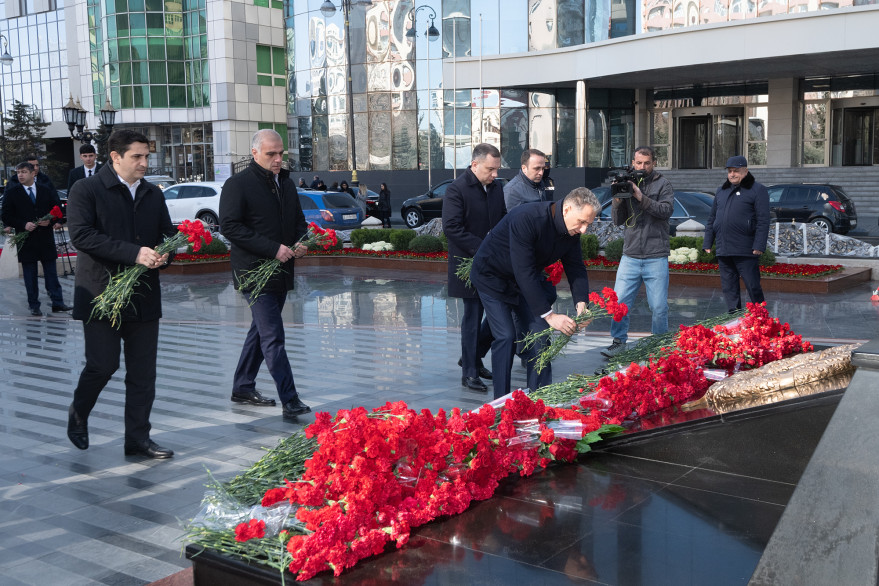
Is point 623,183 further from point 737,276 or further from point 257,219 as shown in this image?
point 257,219

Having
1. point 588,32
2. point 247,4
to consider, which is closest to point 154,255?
point 588,32

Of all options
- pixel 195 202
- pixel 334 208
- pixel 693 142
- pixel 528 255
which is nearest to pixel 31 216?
pixel 528 255

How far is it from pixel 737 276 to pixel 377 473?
6.47m

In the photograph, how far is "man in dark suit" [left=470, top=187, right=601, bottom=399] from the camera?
204 inches

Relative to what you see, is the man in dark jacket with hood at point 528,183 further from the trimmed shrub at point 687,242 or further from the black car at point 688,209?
the black car at point 688,209

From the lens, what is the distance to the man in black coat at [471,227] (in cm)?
717

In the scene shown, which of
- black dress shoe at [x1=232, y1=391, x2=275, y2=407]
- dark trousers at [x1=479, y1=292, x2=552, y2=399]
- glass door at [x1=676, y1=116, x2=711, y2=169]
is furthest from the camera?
glass door at [x1=676, y1=116, x2=711, y2=169]

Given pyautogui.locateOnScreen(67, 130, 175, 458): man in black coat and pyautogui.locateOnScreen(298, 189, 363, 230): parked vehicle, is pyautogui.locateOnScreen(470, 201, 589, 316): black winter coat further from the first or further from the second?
pyautogui.locateOnScreen(298, 189, 363, 230): parked vehicle

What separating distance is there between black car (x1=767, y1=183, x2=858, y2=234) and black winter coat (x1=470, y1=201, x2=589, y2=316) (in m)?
17.1

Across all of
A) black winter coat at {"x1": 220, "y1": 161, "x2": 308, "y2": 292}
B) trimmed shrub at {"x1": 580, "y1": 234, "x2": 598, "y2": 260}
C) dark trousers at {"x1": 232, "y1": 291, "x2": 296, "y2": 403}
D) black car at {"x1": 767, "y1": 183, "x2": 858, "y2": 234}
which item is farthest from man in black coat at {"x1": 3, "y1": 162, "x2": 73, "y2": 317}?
black car at {"x1": 767, "y1": 183, "x2": 858, "y2": 234}

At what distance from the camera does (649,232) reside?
811 cm

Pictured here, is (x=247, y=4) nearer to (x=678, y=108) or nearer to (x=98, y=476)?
(x=678, y=108)

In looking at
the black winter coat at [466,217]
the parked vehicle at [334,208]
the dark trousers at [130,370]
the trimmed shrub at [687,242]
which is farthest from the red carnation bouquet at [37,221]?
the parked vehicle at [334,208]

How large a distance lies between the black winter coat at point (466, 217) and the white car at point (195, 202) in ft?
63.9
